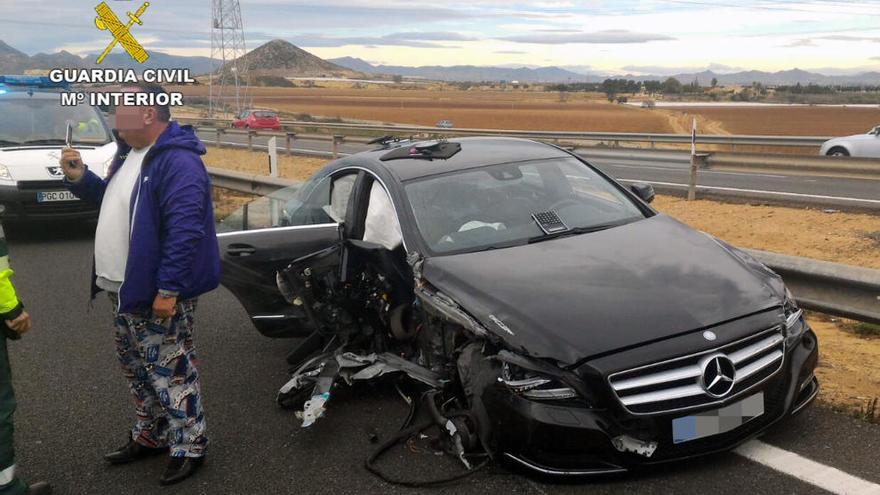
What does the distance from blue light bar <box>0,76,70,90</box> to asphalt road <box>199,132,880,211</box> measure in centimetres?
939

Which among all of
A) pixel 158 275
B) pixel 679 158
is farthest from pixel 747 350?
pixel 679 158

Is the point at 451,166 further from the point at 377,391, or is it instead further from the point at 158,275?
the point at 158,275

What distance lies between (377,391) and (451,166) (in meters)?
1.52

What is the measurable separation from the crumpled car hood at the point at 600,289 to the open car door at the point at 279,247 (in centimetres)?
130

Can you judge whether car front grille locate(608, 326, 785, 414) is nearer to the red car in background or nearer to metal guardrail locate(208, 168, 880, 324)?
metal guardrail locate(208, 168, 880, 324)

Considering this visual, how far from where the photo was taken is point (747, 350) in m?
3.44

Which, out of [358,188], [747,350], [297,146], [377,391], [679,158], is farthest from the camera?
[297,146]

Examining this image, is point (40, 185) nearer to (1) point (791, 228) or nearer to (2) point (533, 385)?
(2) point (533, 385)

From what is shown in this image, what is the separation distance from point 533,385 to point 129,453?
86.8 inches

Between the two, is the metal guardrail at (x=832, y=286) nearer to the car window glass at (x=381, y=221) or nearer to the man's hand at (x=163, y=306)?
the car window glass at (x=381, y=221)

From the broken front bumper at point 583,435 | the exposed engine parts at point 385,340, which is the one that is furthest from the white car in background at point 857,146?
the broken front bumper at point 583,435

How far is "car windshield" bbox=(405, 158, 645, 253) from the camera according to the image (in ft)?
14.8

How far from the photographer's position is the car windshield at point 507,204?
450cm

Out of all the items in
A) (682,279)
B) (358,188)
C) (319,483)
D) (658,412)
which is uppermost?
(358,188)
